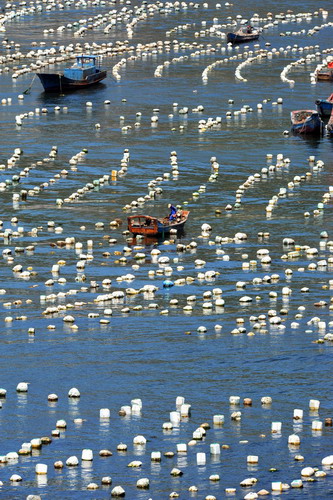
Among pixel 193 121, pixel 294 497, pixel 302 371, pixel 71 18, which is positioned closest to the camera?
pixel 294 497

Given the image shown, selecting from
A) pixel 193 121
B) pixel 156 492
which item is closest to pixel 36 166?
pixel 193 121

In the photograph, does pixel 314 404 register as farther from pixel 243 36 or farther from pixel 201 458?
pixel 243 36

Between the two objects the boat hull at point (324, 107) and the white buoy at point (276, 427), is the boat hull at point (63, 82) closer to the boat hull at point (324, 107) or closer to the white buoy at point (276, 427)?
the boat hull at point (324, 107)

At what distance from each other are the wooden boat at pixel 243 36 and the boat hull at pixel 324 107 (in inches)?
1156

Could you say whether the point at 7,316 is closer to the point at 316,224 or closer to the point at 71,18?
the point at 316,224

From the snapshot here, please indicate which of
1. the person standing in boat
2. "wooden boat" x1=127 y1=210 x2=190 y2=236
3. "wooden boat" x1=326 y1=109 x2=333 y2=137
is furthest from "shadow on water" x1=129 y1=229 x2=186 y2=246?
"wooden boat" x1=326 y1=109 x2=333 y2=137

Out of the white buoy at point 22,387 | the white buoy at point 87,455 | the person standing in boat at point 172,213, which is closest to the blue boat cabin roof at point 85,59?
the person standing in boat at point 172,213

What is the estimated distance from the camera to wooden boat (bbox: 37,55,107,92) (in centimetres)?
12563

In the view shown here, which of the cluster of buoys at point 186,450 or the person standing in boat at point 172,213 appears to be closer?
the cluster of buoys at point 186,450

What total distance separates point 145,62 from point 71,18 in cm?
2154

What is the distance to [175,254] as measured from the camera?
8188 centimetres

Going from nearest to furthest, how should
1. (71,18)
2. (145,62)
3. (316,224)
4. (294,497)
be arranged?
1. (294,497)
2. (316,224)
3. (145,62)
4. (71,18)

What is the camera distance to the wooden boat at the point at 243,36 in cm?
14562

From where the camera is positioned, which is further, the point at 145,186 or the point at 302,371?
the point at 145,186
